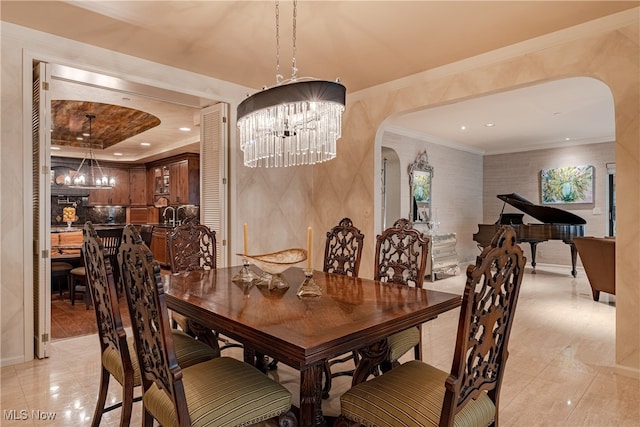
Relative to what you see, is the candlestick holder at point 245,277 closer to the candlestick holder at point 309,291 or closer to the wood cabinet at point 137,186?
the candlestick holder at point 309,291

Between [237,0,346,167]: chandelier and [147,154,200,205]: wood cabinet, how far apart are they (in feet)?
18.1

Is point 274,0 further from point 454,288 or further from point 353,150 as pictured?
point 454,288

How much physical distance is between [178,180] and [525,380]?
24.0ft

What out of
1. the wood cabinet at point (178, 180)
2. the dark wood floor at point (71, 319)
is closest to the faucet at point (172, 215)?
the wood cabinet at point (178, 180)

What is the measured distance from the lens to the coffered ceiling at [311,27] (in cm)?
263

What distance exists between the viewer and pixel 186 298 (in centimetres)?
190

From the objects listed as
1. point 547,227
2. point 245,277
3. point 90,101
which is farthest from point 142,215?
point 547,227

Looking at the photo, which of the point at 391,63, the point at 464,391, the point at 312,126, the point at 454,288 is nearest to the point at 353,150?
the point at 391,63

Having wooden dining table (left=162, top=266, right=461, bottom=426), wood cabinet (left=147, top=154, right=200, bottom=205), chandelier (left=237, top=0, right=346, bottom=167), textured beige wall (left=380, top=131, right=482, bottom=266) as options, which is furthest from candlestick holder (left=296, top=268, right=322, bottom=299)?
wood cabinet (left=147, top=154, right=200, bottom=205)

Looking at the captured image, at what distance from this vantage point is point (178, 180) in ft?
26.6

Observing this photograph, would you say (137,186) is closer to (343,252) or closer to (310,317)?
(343,252)

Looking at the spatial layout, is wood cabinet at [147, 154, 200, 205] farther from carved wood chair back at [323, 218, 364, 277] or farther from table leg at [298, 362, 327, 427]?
table leg at [298, 362, 327, 427]

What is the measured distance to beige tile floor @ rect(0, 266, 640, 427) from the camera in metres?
2.20

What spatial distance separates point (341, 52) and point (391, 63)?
563 millimetres
